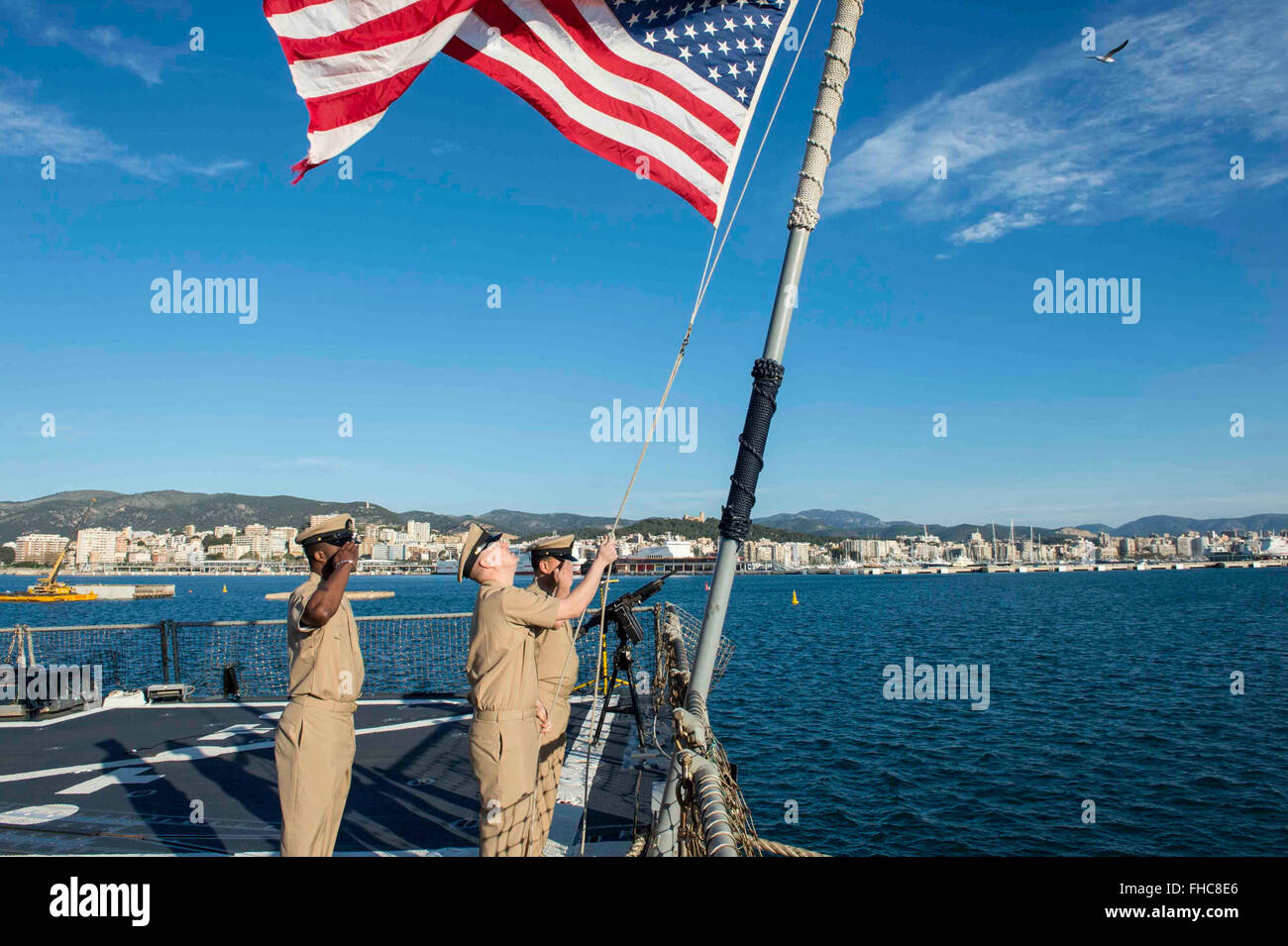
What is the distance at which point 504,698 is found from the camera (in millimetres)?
4809

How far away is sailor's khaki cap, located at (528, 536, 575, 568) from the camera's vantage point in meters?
6.03

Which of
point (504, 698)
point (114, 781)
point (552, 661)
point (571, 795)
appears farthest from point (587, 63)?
point (114, 781)

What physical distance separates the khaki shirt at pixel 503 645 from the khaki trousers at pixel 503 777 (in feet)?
0.31

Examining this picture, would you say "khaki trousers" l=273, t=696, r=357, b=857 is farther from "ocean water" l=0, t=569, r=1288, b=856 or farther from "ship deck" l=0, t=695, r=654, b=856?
"ocean water" l=0, t=569, r=1288, b=856

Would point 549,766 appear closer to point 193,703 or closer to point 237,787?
point 237,787

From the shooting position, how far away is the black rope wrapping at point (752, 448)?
4117 mm

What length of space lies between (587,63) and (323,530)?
335 centimetres

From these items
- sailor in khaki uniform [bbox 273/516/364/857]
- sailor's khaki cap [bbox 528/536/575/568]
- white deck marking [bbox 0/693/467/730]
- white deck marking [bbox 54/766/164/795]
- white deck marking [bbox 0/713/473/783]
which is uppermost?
sailor's khaki cap [bbox 528/536/575/568]

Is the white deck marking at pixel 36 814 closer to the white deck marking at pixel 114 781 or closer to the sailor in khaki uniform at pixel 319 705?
the white deck marking at pixel 114 781

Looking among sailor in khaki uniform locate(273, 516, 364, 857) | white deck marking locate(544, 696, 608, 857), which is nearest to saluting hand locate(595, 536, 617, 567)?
sailor in khaki uniform locate(273, 516, 364, 857)

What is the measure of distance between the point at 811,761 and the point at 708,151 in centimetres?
1585

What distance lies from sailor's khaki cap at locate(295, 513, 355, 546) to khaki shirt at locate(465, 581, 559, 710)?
95 centimetres

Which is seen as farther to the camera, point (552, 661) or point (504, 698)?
point (552, 661)
